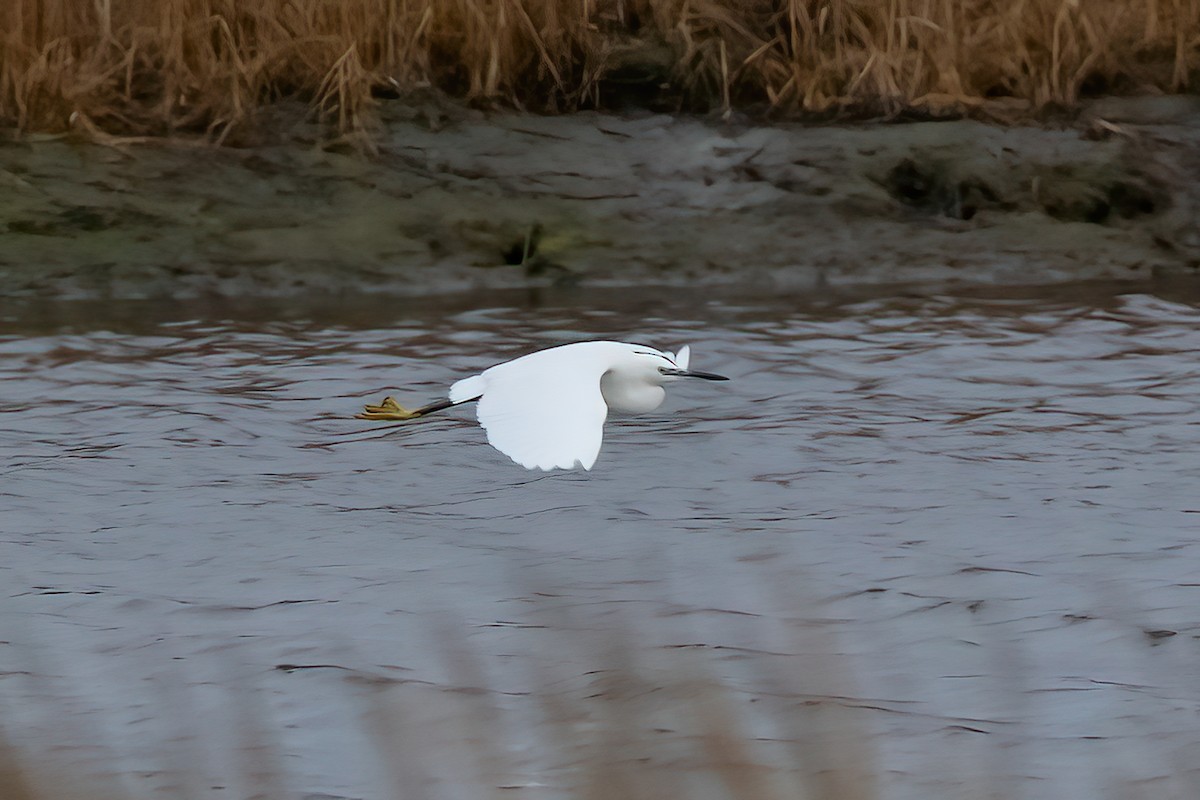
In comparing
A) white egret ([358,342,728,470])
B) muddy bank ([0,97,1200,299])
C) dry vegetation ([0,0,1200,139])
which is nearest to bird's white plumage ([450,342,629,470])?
white egret ([358,342,728,470])

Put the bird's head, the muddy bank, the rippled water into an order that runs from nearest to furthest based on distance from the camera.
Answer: the rippled water < the bird's head < the muddy bank

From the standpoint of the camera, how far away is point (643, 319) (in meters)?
6.44

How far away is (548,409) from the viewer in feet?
13.6

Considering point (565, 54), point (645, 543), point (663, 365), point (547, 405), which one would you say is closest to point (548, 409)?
point (547, 405)

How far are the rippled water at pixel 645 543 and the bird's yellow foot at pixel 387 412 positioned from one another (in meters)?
0.07

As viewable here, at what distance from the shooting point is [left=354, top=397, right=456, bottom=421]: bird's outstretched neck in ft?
16.0

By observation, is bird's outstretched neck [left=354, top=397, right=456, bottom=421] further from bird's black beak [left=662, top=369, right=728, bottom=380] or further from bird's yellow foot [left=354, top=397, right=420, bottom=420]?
bird's black beak [left=662, top=369, right=728, bottom=380]

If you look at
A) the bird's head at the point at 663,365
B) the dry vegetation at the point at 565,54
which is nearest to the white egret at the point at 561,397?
the bird's head at the point at 663,365

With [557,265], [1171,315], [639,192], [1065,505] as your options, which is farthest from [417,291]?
[1065,505]

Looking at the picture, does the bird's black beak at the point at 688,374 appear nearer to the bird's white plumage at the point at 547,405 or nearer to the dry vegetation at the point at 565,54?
the bird's white plumage at the point at 547,405

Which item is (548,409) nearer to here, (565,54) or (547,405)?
(547,405)

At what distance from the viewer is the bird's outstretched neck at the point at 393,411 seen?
16.0ft

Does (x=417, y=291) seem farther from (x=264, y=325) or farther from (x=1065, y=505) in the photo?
(x=1065, y=505)

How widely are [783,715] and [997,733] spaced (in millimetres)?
362
